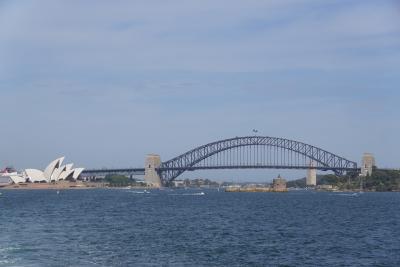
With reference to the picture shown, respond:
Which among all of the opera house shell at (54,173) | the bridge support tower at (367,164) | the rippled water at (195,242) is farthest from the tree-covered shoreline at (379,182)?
the rippled water at (195,242)

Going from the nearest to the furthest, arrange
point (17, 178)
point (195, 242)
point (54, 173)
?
1. point (195, 242)
2. point (54, 173)
3. point (17, 178)

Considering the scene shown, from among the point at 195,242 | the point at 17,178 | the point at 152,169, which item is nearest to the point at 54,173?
the point at 17,178

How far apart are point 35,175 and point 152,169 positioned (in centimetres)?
2980

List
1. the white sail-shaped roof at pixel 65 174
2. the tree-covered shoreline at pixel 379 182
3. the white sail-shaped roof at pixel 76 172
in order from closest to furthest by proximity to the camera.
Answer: the tree-covered shoreline at pixel 379 182
the white sail-shaped roof at pixel 65 174
the white sail-shaped roof at pixel 76 172

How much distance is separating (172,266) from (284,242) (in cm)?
1017

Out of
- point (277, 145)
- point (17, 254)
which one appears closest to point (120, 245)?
point (17, 254)

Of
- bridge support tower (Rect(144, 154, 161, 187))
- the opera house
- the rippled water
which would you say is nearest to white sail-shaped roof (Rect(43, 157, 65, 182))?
the opera house

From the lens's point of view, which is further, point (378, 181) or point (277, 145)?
point (277, 145)

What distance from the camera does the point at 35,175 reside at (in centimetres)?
18150

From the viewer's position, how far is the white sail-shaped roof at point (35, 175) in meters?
180

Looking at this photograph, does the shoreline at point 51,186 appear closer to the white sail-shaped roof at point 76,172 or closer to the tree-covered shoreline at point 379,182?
the white sail-shaped roof at point 76,172

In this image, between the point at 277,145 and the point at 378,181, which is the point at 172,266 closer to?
the point at 378,181

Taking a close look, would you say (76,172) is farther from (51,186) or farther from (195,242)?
(195,242)

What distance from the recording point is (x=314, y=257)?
30.5 meters
